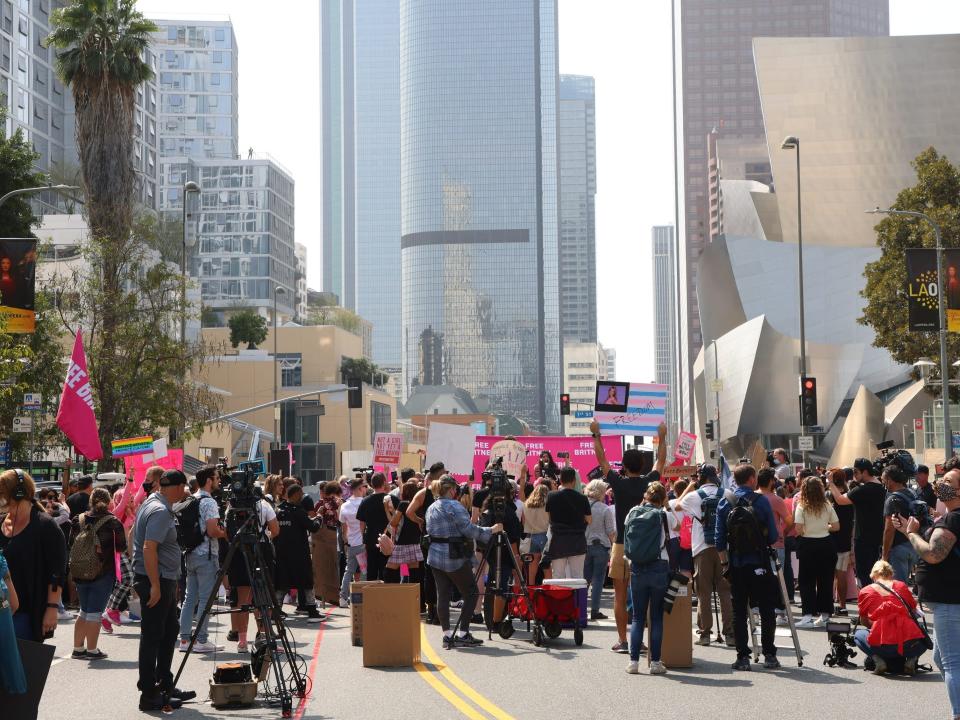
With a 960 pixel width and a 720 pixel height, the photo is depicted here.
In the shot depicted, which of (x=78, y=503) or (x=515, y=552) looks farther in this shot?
(x=78, y=503)

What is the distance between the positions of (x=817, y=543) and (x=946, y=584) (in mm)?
5946

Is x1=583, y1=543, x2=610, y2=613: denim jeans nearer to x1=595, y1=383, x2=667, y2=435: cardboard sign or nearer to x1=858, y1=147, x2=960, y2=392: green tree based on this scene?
x1=595, y1=383, x2=667, y2=435: cardboard sign

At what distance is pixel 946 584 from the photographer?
882 cm

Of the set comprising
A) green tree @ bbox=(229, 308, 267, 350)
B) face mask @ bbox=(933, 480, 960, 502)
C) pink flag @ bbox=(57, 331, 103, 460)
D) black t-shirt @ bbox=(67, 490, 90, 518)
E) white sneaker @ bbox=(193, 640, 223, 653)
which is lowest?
white sneaker @ bbox=(193, 640, 223, 653)

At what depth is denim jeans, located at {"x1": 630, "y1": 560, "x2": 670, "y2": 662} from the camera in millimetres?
11688

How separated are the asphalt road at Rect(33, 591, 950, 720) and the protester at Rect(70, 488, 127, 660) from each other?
32 centimetres

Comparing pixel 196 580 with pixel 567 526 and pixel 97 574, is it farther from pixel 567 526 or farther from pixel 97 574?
pixel 567 526

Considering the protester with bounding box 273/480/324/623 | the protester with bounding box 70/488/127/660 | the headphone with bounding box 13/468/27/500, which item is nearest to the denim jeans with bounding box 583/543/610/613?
the protester with bounding box 273/480/324/623

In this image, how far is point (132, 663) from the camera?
13102mm

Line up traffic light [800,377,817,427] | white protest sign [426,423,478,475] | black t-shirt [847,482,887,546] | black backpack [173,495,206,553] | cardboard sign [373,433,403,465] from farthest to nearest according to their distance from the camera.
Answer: traffic light [800,377,817,427] → cardboard sign [373,433,403,465] → white protest sign [426,423,478,475] → black t-shirt [847,482,887,546] → black backpack [173,495,206,553]

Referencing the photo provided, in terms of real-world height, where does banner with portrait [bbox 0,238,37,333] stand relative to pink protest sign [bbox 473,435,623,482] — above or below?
above

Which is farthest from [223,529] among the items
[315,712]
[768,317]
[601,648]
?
[768,317]

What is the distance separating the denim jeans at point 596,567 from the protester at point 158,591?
6.69m

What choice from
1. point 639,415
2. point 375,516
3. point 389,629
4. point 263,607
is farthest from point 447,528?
point 639,415
